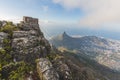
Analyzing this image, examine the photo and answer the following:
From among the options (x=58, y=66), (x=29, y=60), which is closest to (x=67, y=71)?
(x=58, y=66)

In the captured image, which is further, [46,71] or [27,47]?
[27,47]

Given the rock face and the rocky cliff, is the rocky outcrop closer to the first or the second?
the rocky cliff

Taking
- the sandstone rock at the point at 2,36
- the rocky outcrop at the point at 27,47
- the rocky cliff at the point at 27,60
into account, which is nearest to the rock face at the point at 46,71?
the rocky cliff at the point at 27,60

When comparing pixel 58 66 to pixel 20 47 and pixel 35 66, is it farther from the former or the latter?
pixel 20 47

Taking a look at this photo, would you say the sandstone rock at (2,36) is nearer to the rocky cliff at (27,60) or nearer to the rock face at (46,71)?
the rocky cliff at (27,60)

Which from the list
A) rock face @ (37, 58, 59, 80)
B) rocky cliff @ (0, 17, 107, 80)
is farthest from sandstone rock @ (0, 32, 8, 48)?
rock face @ (37, 58, 59, 80)

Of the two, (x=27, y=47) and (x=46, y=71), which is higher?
(x=27, y=47)

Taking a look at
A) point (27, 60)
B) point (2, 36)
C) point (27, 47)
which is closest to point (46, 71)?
point (27, 60)

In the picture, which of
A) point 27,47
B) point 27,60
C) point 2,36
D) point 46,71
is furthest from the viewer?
point 2,36

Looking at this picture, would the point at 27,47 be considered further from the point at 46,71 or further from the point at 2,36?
the point at 46,71
